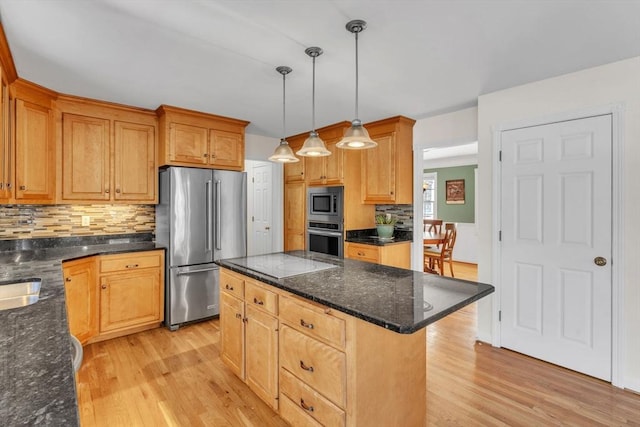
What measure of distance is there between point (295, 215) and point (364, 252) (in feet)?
4.46

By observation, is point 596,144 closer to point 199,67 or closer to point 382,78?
point 382,78

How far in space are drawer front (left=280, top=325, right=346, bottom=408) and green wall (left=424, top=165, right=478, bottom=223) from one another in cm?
634

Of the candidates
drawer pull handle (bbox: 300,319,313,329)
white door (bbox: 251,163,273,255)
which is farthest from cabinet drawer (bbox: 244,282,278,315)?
white door (bbox: 251,163,273,255)

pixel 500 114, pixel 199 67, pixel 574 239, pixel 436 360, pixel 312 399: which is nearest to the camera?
pixel 312 399

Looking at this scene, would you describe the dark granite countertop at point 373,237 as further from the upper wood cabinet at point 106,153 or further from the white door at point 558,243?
the upper wood cabinet at point 106,153

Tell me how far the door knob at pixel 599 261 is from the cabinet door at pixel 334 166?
8.36 ft

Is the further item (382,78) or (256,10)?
(382,78)

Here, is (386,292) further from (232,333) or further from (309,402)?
(232,333)

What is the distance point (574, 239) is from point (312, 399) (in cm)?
241

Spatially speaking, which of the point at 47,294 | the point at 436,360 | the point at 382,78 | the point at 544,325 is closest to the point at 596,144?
the point at 544,325

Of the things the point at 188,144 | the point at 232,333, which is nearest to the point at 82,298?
the point at 232,333

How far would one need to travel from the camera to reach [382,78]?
105 inches

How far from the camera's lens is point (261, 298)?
2.06 metres

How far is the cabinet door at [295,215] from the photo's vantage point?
4.65 m
